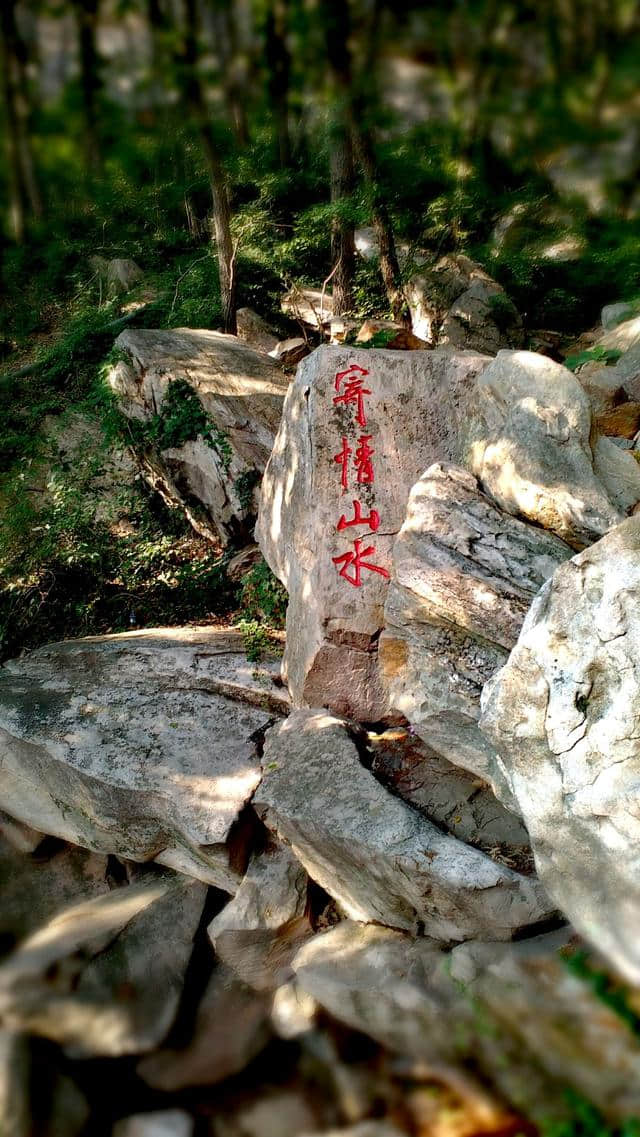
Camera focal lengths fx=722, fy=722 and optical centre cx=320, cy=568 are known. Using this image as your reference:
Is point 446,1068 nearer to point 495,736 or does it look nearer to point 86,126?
point 495,736

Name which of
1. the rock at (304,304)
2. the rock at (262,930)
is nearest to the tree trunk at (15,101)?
the rock at (262,930)

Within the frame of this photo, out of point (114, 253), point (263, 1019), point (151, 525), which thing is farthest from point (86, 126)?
point (114, 253)

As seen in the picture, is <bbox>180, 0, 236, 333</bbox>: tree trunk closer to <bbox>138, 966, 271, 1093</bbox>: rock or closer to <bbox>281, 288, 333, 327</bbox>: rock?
<bbox>281, 288, 333, 327</bbox>: rock

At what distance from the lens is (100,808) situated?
5402 millimetres

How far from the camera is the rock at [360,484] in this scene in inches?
209

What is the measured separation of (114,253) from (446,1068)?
49.4ft

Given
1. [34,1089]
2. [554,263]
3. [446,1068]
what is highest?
[554,263]

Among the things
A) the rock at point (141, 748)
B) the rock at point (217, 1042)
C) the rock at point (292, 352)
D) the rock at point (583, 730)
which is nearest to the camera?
the rock at point (583, 730)

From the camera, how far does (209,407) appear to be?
26.3ft

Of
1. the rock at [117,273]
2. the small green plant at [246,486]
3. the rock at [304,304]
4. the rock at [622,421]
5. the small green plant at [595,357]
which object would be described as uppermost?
the rock at [117,273]

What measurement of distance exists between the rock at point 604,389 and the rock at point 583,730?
8.49ft

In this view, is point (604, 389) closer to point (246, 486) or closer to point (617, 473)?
point (617, 473)

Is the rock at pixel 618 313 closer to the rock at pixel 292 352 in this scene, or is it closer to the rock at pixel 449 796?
the rock at pixel 292 352

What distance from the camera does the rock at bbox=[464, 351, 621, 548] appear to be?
4234 millimetres
